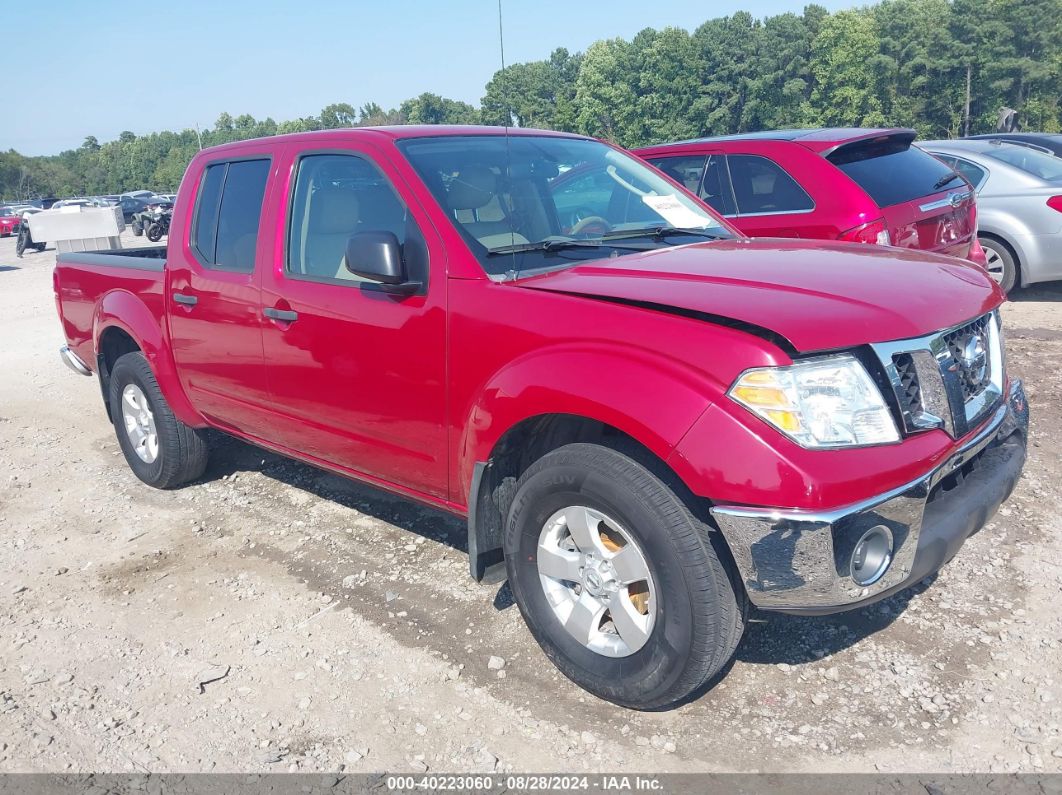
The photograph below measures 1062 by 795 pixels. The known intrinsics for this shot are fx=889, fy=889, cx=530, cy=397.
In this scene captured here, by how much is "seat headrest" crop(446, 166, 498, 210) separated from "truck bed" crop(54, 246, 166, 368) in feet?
6.92

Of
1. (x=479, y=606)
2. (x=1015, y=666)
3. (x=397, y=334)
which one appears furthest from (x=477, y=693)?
(x=1015, y=666)

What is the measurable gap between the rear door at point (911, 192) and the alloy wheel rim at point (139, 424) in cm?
477

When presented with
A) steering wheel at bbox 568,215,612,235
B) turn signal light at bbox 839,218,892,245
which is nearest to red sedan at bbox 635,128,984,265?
turn signal light at bbox 839,218,892,245

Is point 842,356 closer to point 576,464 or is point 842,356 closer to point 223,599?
point 576,464

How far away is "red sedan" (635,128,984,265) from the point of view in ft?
19.7

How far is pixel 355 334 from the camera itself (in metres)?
3.56

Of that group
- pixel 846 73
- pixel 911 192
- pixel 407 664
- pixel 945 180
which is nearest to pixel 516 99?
pixel 407 664

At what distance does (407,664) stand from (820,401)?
72.0 inches

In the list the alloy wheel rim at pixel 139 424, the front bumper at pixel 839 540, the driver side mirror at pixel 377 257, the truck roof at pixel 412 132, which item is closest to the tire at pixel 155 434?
the alloy wheel rim at pixel 139 424

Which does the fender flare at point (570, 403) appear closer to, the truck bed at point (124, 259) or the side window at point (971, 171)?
the truck bed at point (124, 259)

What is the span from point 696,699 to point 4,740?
2.35 meters

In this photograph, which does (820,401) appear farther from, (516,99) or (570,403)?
(516,99)

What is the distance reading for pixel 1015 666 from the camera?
3.07 meters

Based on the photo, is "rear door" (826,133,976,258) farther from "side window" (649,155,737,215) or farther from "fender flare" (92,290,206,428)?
"fender flare" (92,290,206,428)
